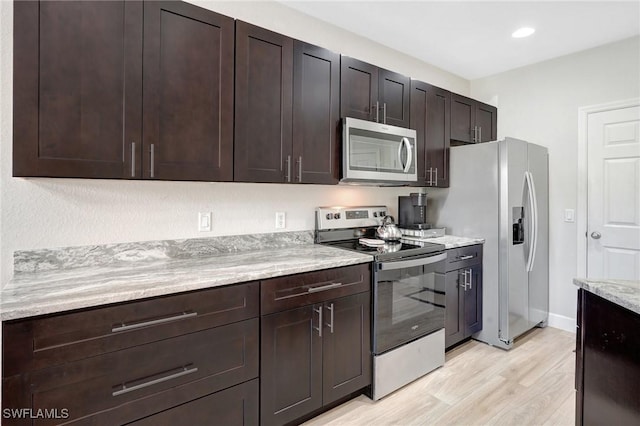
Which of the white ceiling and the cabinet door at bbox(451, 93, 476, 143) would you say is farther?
the cabinet door at bbox(451, 93, 476, 143)

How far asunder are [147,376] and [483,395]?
2.07 m

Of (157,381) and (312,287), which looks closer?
(157,381)

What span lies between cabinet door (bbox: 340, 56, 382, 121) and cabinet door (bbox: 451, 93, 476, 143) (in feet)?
3.52

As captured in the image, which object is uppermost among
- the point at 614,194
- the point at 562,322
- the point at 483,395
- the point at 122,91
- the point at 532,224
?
the point at 122,91

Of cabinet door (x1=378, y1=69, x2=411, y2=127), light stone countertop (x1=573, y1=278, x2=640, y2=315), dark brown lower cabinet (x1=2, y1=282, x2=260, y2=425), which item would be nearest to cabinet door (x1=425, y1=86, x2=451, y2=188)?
cabinet door (x1=378, y1=69, x2=411, y2=127)

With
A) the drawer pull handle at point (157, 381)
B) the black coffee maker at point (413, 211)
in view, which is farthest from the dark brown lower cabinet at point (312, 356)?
the black coffee maker at point (413, 211)

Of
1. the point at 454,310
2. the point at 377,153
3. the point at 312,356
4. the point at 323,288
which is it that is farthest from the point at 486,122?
the point at 312,356

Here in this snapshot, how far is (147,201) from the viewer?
196 centimetres

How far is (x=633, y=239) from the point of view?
9.56 ft

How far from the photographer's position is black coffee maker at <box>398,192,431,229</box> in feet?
A: 9.93

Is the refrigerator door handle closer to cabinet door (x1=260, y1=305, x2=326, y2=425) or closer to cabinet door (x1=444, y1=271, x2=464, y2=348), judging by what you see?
cabinet door (x1=444, y1=271, x2=464, y2=348)

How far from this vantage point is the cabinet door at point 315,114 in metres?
2.17

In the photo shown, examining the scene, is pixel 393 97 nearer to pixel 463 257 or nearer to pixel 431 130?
pixel 431 130

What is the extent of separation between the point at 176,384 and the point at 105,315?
0.44m
